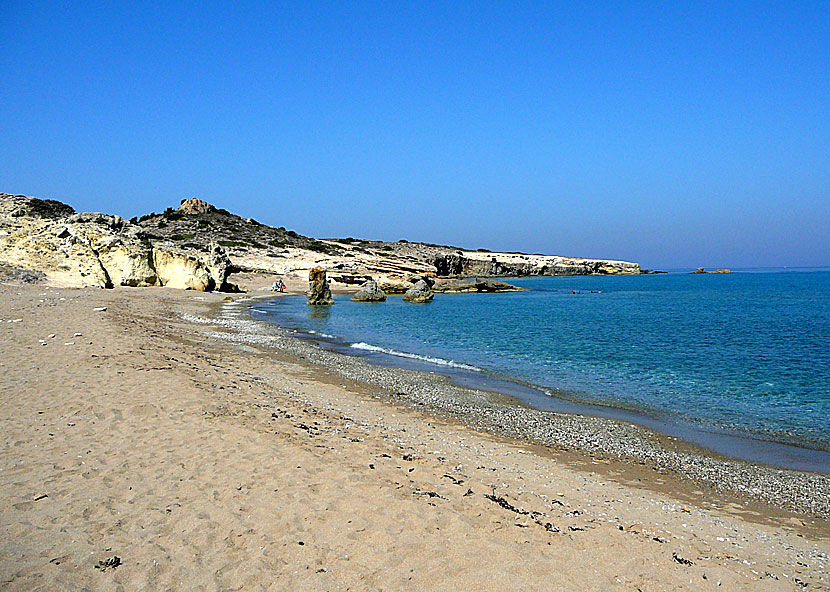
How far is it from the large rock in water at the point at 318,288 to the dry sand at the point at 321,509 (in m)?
30.6

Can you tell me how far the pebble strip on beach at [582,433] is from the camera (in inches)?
336

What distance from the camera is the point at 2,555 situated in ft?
15.2

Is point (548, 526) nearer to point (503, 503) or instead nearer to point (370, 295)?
point (503, 503)

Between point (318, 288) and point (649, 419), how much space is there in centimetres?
3245

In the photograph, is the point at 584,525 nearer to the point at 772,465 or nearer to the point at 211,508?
the point at 211,508

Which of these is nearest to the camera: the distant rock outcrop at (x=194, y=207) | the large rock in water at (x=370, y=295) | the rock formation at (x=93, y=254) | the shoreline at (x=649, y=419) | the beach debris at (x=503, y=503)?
the beach debris at (x=503, y=503)

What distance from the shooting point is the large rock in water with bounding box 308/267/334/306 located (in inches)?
1656

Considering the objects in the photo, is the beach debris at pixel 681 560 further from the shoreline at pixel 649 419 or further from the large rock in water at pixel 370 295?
the large rock in water at pixel 370 295

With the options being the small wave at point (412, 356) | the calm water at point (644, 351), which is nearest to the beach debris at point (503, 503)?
the calm water at point (644, 351)

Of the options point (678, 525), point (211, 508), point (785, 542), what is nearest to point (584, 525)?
point (678, 525)

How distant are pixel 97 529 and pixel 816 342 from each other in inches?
1118

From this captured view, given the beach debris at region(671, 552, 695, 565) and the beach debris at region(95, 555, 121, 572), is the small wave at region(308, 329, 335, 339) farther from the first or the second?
the beach debris at region(671, 552, 695, 565)

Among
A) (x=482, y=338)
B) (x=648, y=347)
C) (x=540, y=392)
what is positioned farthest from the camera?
(x=482, y=338)

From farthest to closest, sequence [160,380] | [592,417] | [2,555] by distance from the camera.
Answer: [592,417]
[160,380]
[2,555]
